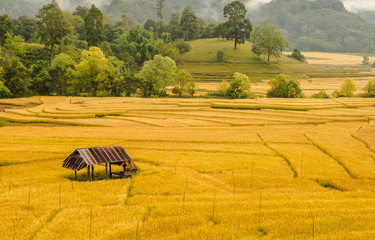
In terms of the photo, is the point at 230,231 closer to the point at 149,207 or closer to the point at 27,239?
the point at 149,207

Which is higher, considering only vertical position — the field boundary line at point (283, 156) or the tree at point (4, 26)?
the tree at point (4, 26)

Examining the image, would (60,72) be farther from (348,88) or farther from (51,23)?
(348,88)

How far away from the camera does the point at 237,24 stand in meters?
140

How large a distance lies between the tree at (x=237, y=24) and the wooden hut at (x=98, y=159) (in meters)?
126

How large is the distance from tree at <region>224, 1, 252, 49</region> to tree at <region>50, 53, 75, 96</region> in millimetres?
76049

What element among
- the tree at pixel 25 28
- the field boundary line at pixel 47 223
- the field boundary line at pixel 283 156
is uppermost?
the tree at pixel 25 28

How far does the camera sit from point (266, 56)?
5404 inches

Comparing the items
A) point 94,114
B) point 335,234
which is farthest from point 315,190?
point 94,114

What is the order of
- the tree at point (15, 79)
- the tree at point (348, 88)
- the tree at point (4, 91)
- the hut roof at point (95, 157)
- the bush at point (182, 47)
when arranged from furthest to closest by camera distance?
1. the bush at point (182, 47)
2. the tree at point (348, 88)
3. the tree at point (15, 79)
4. the tree at point (4, 91)
5. the hut roof at point (95, 157)

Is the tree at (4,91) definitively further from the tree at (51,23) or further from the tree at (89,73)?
the tree at (51,23)

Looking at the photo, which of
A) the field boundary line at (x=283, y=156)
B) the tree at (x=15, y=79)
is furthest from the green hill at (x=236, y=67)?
the field boundary line at (x=283, y=156)

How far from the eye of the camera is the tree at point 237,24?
458 feet

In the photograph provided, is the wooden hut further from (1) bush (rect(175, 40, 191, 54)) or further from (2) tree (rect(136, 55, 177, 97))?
(1) bush (rect(175, 40, 191, 54))

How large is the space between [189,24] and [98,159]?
149m
